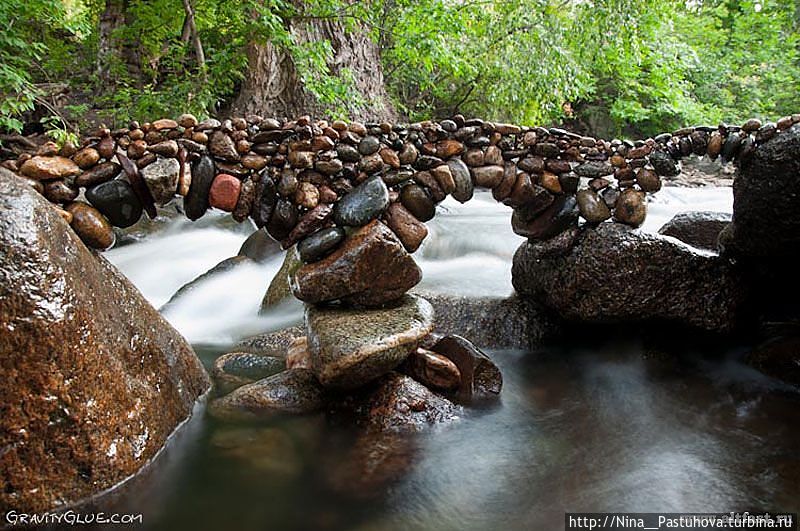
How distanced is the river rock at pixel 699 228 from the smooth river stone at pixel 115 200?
5752 millimetres

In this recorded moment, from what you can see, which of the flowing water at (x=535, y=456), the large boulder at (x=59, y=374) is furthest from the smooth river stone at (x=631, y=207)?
the large boulder at (x=59, y=374)

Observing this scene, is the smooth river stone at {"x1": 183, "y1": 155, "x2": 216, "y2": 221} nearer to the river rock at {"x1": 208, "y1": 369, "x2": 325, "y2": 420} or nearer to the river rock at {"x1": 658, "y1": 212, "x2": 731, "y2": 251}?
the river rock at {"x1": 208, "y1": 369, "x2": 325, "y2": 420}

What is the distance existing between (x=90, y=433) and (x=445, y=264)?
5175 millimetres

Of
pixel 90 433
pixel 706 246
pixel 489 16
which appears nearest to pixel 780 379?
pixel 706 246

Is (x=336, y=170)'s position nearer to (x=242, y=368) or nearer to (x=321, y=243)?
(x=321, y=243)

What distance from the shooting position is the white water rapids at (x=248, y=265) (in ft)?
20.3

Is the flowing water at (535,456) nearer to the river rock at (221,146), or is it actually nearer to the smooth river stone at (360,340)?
the smooth river stone at (360,340)

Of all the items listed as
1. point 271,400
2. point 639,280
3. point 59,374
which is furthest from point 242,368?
point 639,280

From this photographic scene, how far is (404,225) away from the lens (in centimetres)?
422

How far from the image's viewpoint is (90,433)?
9.34 ft

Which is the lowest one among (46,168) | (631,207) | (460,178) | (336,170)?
(631,207)

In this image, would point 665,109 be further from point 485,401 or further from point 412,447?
point 412,447

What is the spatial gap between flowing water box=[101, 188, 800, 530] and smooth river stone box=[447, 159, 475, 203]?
1740 millimetres

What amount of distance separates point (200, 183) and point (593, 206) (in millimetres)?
3383
